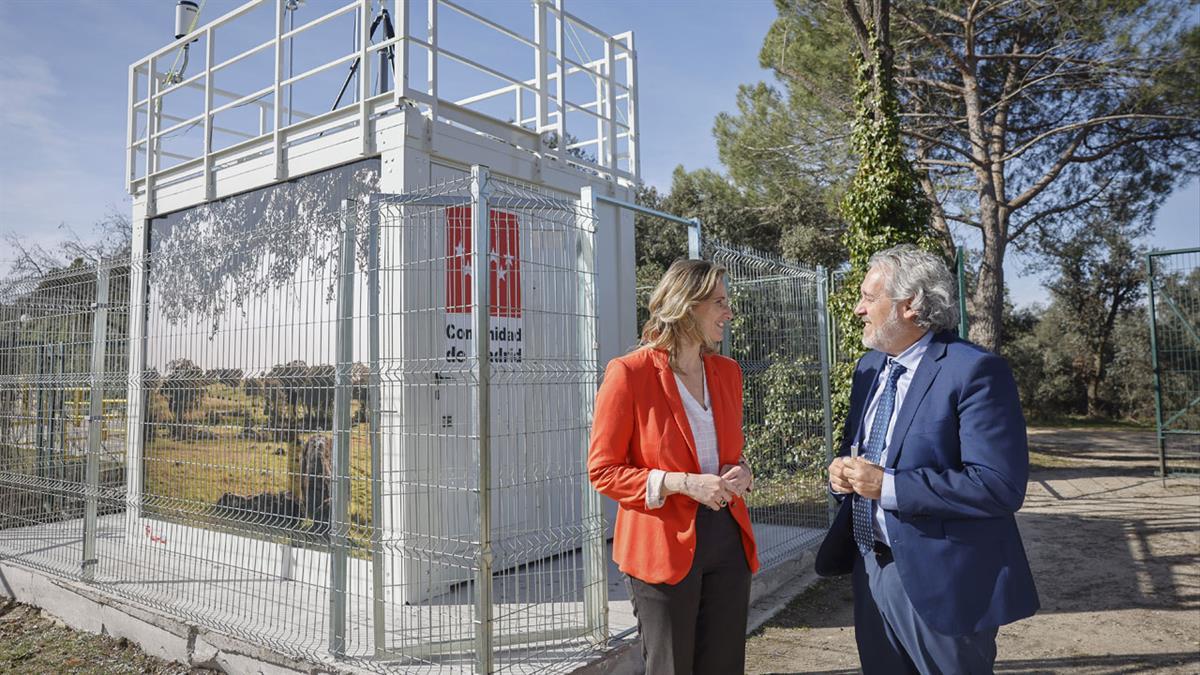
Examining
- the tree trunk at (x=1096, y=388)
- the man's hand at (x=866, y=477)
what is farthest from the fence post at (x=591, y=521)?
the tree trunk at (x=1096, y=388)

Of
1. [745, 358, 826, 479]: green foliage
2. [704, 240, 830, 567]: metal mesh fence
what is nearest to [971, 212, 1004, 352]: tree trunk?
[704, 240, 830, 567]: metal mesh fence

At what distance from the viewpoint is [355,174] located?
5340 millimetres

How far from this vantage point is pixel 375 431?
12.5ft

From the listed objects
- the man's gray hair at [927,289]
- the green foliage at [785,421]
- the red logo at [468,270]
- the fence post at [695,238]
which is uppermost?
the fence post at [695,238]

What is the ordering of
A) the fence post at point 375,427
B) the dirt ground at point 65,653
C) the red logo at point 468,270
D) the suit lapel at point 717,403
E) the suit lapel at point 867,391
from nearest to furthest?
1. the suit lapel at point 867,391
2. the suit lapel at point 717,403
3. the fence post at point 375,427
4. the red logo at point 468,270
5. the dirt ground at point 65,653

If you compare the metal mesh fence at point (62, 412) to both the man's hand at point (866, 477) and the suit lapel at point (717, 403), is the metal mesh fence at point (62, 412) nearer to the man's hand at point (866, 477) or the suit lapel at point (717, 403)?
the suit lapel at point (717, 403)

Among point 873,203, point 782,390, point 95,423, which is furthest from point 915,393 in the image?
point 873,203

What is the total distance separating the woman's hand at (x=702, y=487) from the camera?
2.33m

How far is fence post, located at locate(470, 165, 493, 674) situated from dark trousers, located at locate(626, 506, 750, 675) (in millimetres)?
1176

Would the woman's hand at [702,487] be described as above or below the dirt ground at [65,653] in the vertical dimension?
above

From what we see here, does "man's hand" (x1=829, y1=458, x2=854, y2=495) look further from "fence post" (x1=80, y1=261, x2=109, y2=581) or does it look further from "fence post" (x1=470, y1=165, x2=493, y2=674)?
"fence post" (x1=80, y1=261, x2=109, y2=581)

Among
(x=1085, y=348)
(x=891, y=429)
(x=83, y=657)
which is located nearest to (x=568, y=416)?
(x=891, y=429)

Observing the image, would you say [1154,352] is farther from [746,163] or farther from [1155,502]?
[746,163]

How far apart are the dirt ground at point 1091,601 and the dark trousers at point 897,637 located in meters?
2.18
